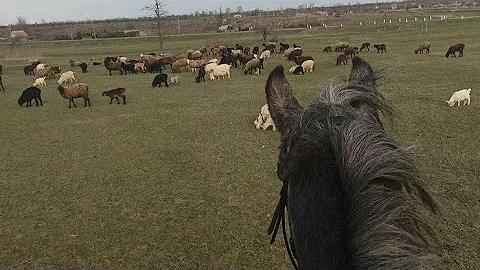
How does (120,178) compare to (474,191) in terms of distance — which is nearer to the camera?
(474,191)

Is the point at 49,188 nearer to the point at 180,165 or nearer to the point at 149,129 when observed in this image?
the point at 180,165

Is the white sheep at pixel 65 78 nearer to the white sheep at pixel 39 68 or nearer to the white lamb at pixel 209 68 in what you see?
the white sheep at pixel 39 68

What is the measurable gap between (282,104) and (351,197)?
81 cm

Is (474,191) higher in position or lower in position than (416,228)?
lower

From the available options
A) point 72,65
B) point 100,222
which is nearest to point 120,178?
point 100,222

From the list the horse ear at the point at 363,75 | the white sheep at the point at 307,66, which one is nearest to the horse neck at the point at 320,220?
the horse ear at the point at 363,75

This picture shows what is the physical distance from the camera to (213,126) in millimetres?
13023

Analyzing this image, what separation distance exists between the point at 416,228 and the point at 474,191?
7.00m

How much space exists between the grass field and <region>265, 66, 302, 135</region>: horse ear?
0.47 m

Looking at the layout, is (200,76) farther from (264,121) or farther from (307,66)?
(264,121)

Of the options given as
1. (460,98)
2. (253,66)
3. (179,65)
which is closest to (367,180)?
(460,98)

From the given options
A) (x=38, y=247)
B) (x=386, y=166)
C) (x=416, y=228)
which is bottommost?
(x=38, y=247)

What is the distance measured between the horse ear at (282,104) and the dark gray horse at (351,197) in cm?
36

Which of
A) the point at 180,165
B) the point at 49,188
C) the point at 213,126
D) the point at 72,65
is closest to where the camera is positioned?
the point at 49,188
